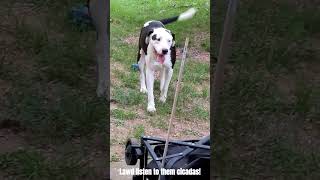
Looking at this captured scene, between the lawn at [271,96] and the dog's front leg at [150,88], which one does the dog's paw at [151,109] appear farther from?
the lawn at [271,96]

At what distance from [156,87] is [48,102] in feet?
5.34

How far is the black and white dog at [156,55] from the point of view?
5.04 metres

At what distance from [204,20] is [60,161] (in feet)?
18.0

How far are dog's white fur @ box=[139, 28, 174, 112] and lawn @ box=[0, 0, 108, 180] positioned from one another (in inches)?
20.7

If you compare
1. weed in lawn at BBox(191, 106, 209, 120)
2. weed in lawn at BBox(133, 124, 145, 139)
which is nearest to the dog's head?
weed in lawn at BBox(191, 106, 209, 120)

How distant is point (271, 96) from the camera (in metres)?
4.72

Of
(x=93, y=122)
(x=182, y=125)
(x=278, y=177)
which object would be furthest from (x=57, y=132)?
(x=278, y=177)

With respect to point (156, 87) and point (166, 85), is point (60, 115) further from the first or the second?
point (156, 87)

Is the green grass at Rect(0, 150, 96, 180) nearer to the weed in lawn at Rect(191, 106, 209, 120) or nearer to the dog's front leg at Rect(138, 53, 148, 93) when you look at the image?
the weed in lawn at Rect(191, 106, 209, 120)

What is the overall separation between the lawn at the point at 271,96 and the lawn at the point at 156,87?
1.24ft

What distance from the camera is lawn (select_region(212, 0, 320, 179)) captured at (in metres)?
3.64

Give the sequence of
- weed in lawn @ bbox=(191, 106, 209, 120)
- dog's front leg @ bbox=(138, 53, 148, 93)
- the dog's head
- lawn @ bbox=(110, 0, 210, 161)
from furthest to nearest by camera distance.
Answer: dog's front leg @ bbox=(138, 53, 148, 93)
the dog's head
weed in lawn @ bbox=(191, 106, 209, 120)
lawn @ bbox=(110, 0, 210, 161)

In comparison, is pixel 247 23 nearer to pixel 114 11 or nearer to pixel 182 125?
pixel 182 125

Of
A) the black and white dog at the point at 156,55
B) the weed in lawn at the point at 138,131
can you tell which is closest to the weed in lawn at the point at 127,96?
the black and white dog at the point at 156,55
